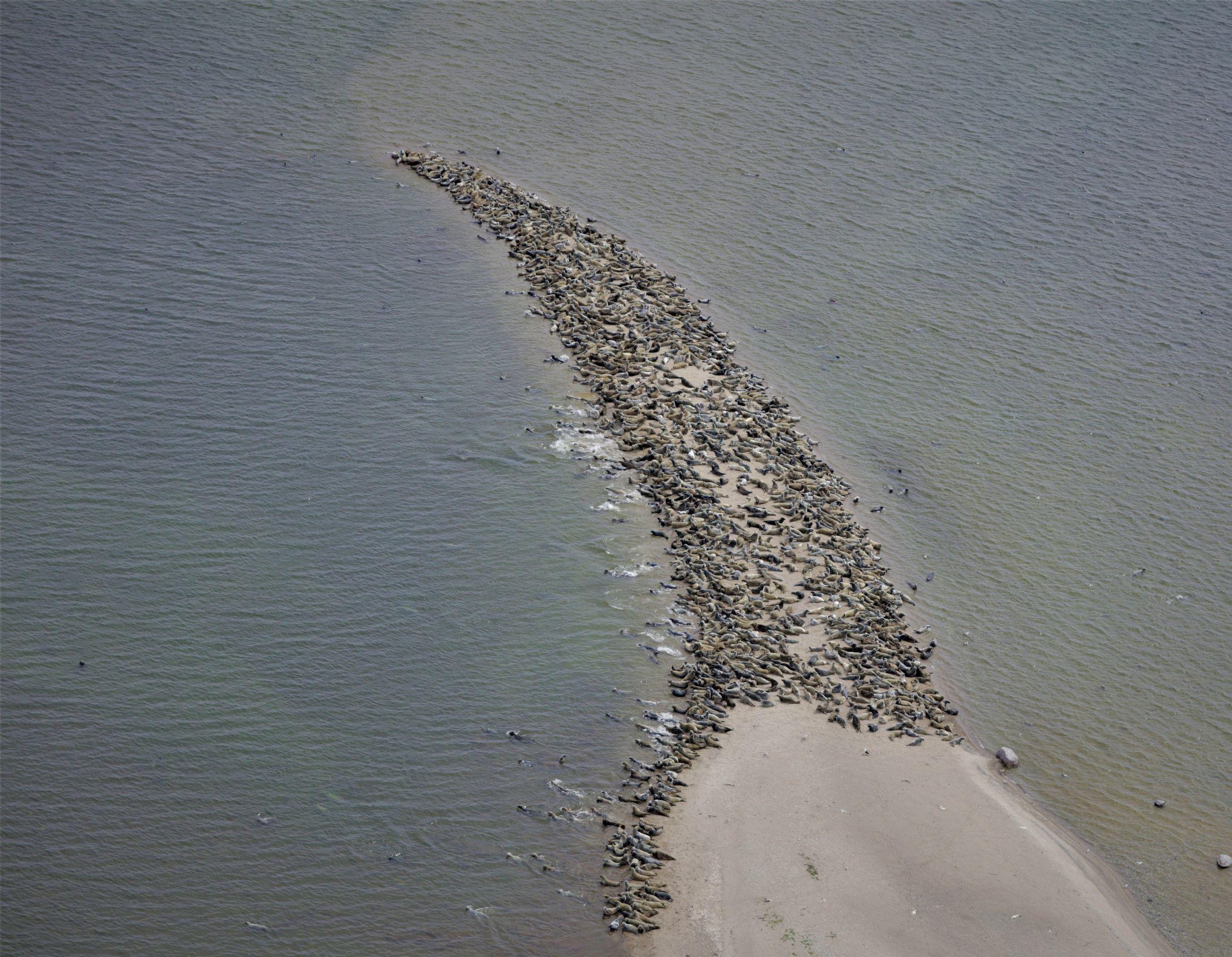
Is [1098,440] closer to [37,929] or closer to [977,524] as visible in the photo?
[977,524]

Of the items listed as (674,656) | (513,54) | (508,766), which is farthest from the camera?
(513,54)

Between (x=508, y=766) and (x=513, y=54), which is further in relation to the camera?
(x=513, y=54)

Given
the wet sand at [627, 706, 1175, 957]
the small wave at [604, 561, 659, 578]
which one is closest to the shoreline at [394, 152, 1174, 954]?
the wet sand at [627, 706, 1175, 957]

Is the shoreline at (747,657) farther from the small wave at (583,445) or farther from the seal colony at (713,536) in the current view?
the small wave at (583,445)

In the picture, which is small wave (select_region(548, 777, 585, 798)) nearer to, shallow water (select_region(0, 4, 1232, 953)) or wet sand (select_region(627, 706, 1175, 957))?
shallow water (select_region(0, 4, 1232, 953))

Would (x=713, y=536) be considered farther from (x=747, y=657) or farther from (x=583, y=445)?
(x=583, y=445)

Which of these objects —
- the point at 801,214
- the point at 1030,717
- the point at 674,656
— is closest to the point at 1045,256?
the point at 801,214

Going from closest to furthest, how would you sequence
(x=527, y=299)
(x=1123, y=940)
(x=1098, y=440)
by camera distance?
1. (x=1123, y=940)
2. (x=1098, y=440)
3. (x=527, y=299)
